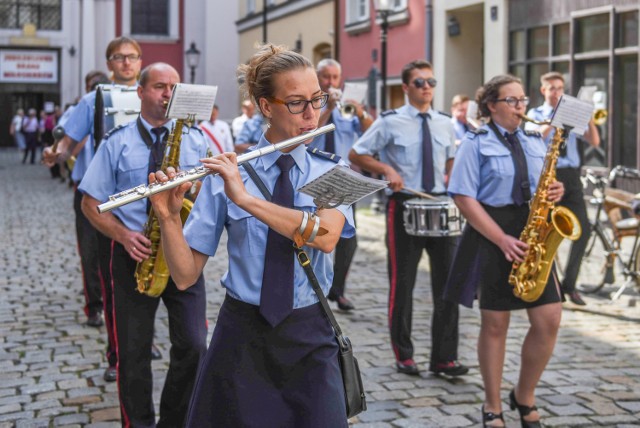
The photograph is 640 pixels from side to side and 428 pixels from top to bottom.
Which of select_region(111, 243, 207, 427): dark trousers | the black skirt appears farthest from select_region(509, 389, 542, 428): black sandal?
select_region(111, 243, 207, 427): dark trousers

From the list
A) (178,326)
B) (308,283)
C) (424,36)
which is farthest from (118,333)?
(424,36)

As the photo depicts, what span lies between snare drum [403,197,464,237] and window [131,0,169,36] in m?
39.0

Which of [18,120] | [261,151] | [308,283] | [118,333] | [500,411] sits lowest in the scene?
[500,411]

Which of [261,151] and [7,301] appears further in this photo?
[7,301]

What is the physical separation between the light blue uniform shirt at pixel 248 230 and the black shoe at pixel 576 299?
20.1ft

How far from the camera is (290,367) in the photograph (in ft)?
11.2

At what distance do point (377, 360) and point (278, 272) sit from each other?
3810 millimetres

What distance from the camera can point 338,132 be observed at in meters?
9.33

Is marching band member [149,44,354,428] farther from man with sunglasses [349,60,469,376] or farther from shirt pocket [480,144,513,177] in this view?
man with sunglasses [349,60,469,376]

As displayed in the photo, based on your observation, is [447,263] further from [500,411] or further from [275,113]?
[275,113]

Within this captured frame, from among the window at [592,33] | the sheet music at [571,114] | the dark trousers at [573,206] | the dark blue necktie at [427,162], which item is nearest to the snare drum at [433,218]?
the dark blue necktie at [427,162]

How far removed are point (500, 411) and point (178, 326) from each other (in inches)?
67.9

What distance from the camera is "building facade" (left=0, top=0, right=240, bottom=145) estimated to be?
41.8 m

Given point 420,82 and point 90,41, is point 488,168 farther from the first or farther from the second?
point 90,41
